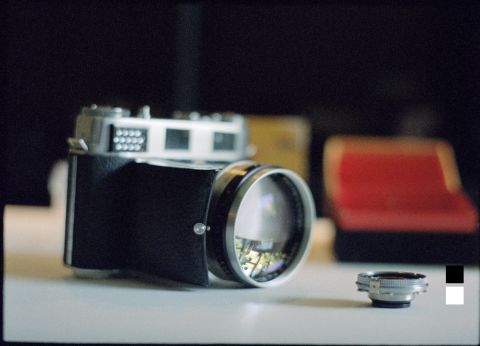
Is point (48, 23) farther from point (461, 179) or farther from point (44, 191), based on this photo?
point (461, 179)

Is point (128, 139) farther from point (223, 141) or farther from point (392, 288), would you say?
point (392, 288)

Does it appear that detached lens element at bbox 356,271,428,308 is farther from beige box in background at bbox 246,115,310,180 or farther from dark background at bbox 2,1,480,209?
dark background at bbox 2,1,480,209

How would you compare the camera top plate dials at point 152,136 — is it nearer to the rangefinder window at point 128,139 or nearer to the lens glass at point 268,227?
the rangefinder window at point 128,139

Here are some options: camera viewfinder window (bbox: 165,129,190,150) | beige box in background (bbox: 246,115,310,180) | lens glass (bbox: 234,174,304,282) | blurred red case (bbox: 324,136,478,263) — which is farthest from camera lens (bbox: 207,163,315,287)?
beige box in background (bbox: 246,115,310,180)

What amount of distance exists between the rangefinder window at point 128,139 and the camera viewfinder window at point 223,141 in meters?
0.12

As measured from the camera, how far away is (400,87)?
2.94m

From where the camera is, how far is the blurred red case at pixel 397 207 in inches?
52.2

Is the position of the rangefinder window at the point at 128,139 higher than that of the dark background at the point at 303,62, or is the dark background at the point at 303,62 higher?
the dark background at the point at 303,62

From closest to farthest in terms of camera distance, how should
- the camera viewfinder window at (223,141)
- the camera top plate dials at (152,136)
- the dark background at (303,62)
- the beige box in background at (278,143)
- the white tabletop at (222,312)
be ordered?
the white tabletop at (222,312) < the camera top plate dials at (152,136) < the camera viewfinder window at (223,141) < the beige box in background at (278,143) < the dark background at (303,62)

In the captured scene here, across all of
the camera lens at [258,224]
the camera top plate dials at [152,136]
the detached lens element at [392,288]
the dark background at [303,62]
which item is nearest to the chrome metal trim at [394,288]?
the detached lens element at [392,288]

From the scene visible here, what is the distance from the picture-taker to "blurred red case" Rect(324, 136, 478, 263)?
4.35 feet

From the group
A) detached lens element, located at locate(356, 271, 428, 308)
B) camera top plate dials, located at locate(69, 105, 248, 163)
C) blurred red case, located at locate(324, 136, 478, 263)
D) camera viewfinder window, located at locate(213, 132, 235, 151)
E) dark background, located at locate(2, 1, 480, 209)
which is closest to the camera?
detached lens element, located at locate(356, 271, 428, 308)

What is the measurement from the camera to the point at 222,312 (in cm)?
96

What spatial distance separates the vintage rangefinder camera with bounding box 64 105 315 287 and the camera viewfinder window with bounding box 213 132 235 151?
42 millimetres
